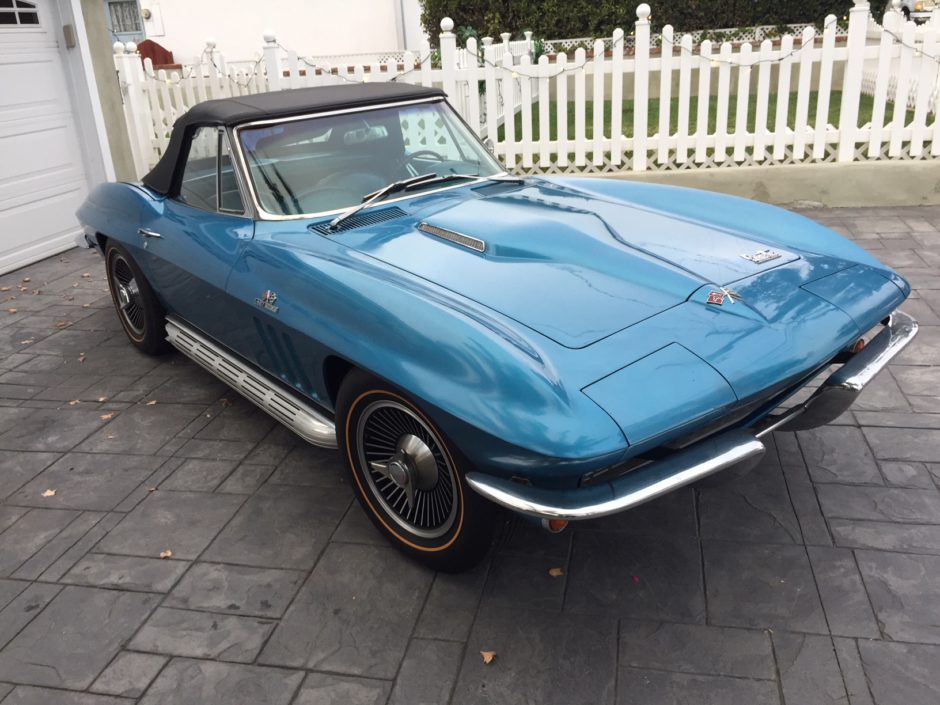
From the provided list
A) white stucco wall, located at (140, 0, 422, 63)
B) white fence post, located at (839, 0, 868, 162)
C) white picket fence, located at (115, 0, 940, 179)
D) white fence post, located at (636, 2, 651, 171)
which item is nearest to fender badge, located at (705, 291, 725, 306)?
white picket fence, located at (115, 0, 940, 179)

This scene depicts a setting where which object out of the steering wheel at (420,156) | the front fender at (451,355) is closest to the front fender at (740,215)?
the steering wheel at (420,156)

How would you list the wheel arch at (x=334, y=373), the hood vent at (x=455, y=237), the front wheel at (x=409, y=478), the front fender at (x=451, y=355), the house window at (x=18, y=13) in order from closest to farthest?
the front fender at (x=451, y=355), the front wheel at (x=409, y=478), the wheel arch at (x=334, y=373), the hood vent at (x=455, y=237), the house window at (x=18, y=13)

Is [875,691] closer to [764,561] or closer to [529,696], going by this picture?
[764,561]

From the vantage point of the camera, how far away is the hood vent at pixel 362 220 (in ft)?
11.0

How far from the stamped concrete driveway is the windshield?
3.82 ft

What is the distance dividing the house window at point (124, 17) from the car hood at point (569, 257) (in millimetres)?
20822

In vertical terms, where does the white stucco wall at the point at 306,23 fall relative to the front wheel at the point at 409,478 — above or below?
above

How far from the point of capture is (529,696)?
232 cm

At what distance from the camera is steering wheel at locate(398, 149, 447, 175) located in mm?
3883

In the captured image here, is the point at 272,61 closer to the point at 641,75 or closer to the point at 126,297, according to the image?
the point at 641,75

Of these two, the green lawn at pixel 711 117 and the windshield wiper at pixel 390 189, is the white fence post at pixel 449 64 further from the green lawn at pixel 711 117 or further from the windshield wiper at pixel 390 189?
the windshield wiper at pixel 390 189

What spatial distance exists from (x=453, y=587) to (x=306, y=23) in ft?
60.7

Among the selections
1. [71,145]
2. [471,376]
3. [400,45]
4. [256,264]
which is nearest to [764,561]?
[471,376]

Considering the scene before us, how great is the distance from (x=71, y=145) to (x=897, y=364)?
764cm
